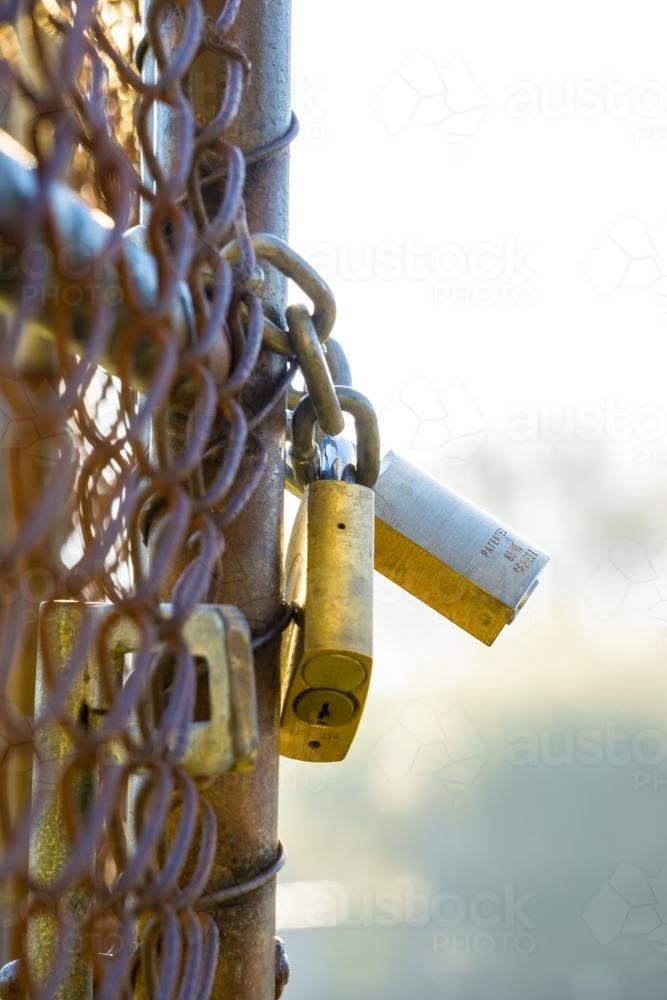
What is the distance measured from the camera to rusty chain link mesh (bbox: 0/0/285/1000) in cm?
37

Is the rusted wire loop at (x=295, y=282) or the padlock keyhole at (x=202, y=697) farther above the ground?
the rusted wire loop at (x=295, y=282)

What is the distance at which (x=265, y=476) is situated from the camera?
2.02ft

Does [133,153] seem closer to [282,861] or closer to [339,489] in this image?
[339,489]

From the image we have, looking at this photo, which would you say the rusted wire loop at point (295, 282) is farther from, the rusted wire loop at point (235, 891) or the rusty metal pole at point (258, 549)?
the rusted wire loop at point (235, 891)

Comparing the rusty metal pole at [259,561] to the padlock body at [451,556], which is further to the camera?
the padlock body at [451,556]

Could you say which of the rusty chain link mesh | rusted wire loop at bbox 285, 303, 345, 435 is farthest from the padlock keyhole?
rusted wire loop at bbox 285, 303, 345, 435

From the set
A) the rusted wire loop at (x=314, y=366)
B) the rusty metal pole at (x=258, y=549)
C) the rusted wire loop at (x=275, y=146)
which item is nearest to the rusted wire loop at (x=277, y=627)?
the rusty metal pole at (x=258, y=549)

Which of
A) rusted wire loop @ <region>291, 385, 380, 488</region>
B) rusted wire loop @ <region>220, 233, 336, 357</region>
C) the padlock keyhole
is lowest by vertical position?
the padlock keyhole

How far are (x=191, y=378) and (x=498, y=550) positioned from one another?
292 millimetres

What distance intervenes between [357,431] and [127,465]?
147 millimetres

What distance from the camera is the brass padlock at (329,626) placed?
60 cm

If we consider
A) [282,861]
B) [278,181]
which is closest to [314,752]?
[282,861]

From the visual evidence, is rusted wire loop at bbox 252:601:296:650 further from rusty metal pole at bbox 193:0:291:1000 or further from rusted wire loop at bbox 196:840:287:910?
rusted wire loop at bbox 196:840:287:910

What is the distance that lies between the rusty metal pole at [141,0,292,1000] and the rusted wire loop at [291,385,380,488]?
3 cm
